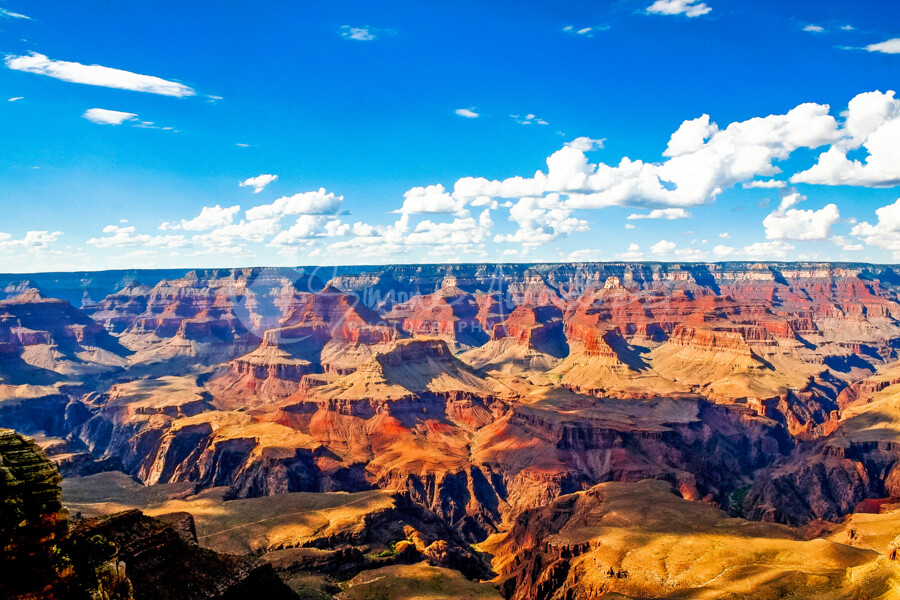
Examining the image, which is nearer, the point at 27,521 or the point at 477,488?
the point at 27,521

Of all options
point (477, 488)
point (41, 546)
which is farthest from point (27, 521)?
point (477, 488)

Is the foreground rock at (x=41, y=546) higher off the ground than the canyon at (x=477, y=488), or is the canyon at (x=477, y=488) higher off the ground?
the foreground rock at (x=41, y=546)

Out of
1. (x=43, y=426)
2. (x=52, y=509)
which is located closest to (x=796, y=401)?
(x=52, y=509)

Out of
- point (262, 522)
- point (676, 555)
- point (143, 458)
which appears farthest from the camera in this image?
point (143, 458)

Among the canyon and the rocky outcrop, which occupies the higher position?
the rocky outcrop

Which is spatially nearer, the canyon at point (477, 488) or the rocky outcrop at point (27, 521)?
the rocky outcrop at point (27, 521)

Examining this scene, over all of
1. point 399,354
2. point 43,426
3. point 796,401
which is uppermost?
point 399,354

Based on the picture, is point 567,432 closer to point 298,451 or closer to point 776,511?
point 776,511

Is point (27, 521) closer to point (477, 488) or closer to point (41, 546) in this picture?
point (41, 546)

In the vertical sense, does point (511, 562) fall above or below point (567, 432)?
below

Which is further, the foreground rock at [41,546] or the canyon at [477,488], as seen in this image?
the canyon at [477,488]

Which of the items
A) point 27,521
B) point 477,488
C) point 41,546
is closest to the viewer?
point 27,521
